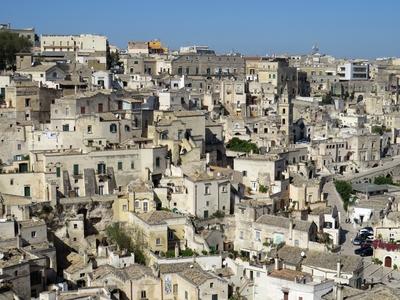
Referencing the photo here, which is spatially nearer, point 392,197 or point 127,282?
point 127,282

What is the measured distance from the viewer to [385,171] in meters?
50.7

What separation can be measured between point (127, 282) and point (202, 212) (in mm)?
8040

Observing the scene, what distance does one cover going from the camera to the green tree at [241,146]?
46.8m

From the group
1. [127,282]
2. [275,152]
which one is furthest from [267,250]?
[275,152]

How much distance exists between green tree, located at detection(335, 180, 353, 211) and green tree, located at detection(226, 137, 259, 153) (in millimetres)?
5734

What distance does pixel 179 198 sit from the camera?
1475 inches

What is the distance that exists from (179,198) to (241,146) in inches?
430

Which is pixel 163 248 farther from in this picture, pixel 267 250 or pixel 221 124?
pixel 221 124

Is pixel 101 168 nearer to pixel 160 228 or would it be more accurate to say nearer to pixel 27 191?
pixel 27 191

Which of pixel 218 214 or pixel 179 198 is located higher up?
pixel 179 198

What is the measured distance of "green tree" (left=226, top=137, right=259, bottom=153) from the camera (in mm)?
46781

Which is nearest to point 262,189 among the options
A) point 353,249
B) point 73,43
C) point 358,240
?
point 358,240

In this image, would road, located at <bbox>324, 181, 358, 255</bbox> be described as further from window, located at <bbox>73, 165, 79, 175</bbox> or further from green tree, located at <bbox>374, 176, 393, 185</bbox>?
window, located at <bbox>73, 165, 79, 175</bbox>

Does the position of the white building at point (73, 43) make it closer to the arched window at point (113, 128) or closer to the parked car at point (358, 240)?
the arched window at point (113, 128)
